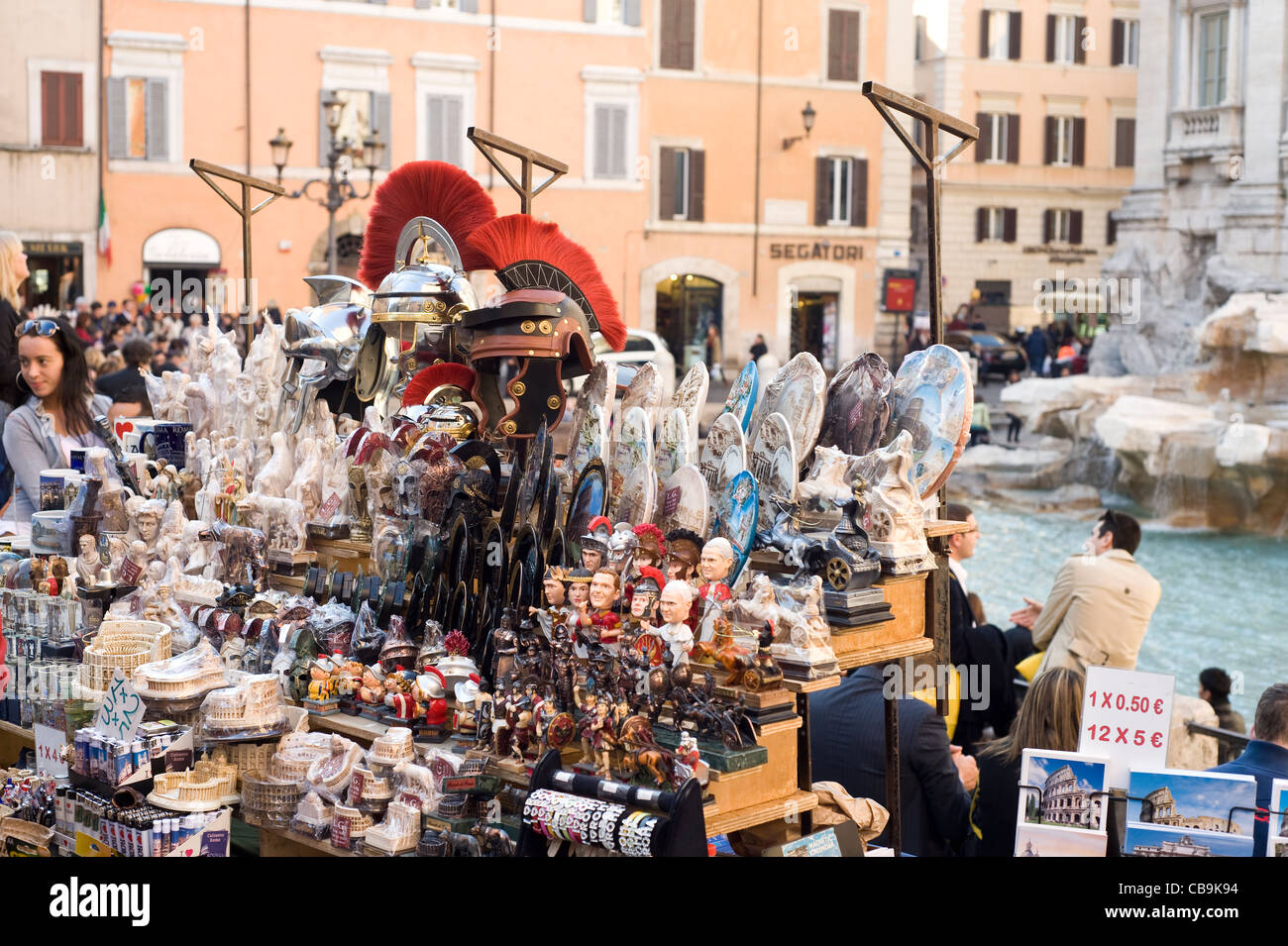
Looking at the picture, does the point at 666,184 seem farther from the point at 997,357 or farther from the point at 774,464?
the point at 774,464

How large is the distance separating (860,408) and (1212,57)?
57.1ft

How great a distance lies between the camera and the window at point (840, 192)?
77.4 feet

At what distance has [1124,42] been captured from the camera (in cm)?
2970

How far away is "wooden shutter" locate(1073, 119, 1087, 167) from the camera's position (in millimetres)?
29547

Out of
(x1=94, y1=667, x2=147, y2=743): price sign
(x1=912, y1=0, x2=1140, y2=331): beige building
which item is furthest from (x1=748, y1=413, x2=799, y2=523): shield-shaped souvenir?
(x1=912, y1=0, x2=1140, y2=331): beige building

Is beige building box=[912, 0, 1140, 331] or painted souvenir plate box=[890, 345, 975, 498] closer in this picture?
painted souvenir plate box=[890, 345, 975, 498]

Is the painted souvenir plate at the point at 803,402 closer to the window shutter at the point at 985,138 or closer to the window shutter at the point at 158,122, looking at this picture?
the window shutter at the point at 158,122

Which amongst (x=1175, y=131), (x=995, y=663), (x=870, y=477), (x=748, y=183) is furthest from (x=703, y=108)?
(x=870, y=477)

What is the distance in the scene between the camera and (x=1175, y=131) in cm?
1869

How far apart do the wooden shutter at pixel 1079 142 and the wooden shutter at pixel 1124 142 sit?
2.20ft

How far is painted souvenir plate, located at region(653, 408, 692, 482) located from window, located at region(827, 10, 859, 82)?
2140cm

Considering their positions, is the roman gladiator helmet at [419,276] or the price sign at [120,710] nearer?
the price sign at [120,710]

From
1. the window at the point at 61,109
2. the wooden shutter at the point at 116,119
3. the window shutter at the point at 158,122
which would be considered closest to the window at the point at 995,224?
the window shutter at the point at 158,122

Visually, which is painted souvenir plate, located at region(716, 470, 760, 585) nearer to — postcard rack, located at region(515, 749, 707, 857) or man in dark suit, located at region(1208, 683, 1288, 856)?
postcard rack, located at region(515, 749, 707, 857)
